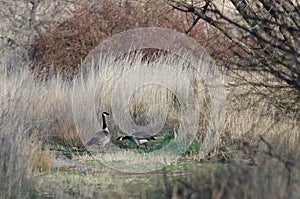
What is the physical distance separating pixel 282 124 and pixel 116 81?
16.3 ft

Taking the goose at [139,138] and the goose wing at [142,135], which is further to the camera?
the goose wing at [142,135]

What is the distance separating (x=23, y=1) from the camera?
23.6 meters

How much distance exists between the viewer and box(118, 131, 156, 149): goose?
10.7m

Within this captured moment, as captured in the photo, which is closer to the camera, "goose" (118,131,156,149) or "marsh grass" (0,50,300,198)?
"marsh grass" (0,50,300,198)

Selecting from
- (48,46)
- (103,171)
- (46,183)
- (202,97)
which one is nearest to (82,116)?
(202,97)

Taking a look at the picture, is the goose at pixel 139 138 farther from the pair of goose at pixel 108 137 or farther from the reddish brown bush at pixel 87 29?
the reddish brown bush at pixel 87 29

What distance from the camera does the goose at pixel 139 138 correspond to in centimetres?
1074

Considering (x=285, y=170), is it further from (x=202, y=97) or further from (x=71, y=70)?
(x=71, y=70)

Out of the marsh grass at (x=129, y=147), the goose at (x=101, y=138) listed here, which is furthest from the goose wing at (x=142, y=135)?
the goose at (x=101, y=138)

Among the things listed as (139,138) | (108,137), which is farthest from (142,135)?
(108,137)

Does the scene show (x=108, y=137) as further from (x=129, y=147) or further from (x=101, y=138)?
(x=129, y=147)

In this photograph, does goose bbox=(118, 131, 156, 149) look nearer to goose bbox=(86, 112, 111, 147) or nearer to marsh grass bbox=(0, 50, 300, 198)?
marsh grass bbox=(0, 50, 300, 198)

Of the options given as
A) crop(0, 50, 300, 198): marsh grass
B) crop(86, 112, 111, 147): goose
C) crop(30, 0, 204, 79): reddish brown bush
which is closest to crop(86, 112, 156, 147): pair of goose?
crop(86, 112, 111, 147): goose

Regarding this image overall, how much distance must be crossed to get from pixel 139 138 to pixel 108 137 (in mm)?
500
